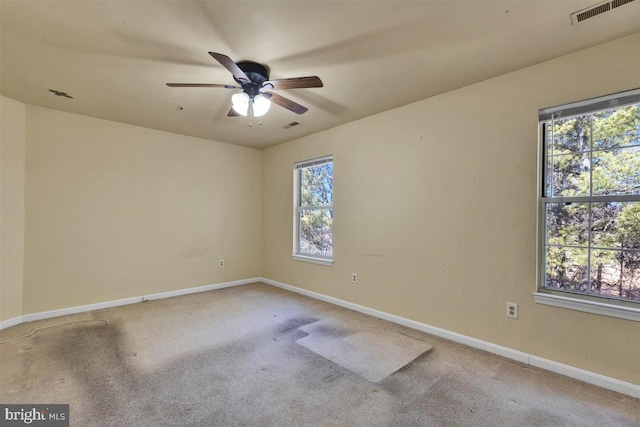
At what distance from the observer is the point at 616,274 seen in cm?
211

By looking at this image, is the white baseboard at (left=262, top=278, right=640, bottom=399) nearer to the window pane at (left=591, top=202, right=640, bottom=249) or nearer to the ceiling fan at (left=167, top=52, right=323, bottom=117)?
the window pane at (left=591, top=202, right=640, bottom=249)

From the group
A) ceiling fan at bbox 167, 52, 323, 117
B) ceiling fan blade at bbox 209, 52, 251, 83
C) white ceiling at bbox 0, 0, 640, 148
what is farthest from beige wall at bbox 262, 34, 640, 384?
ceiling fan blade at bbox 209, 52, 251, 83

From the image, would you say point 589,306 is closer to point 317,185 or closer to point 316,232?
point 316,232

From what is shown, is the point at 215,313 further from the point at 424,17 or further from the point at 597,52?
the point at 597,52

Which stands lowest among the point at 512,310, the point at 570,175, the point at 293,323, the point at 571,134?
the point at 293,323

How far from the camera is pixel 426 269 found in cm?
302

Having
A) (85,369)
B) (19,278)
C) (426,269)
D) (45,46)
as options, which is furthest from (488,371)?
(19,278)

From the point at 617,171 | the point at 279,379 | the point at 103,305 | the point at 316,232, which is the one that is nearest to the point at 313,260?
the point at 316,232

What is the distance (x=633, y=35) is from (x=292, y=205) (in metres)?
3.97

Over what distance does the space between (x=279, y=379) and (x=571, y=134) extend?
2.98 metres

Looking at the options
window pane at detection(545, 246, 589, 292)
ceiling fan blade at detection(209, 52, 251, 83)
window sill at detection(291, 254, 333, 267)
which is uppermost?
ceiling fan blade at detection(209, 52, 251, 83)

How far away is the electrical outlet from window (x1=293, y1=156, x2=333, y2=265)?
7.14 feet

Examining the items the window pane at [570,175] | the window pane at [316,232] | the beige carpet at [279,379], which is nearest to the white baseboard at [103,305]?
the beige carpet at [279,379]

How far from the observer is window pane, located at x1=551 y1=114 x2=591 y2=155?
2238 mm
